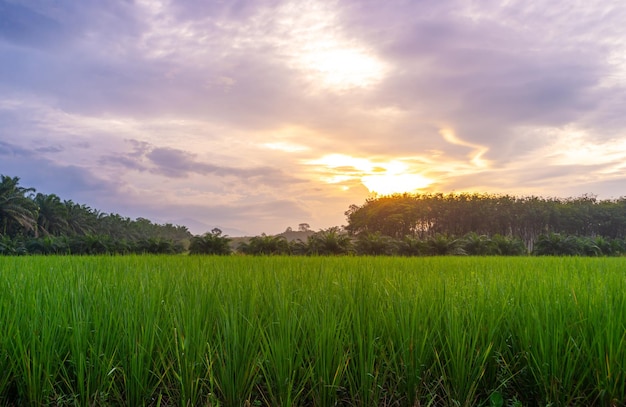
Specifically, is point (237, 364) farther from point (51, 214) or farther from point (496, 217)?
point (496, 217)

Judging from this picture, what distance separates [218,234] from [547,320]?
534 inches

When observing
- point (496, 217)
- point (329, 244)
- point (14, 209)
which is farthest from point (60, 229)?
point (496, 217)

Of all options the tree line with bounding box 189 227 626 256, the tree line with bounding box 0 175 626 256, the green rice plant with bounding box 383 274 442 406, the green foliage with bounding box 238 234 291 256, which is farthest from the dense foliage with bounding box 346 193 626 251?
the green rice plant with bounding box 383 274 442 406

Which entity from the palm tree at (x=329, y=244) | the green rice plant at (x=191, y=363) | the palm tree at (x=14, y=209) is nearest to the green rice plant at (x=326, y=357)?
the green rice plant at (x=191, y=363)

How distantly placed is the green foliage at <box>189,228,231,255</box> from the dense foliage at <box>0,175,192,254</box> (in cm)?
121

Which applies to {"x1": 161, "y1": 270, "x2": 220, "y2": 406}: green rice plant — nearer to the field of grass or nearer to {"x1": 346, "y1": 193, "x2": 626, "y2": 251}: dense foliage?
the field of grass

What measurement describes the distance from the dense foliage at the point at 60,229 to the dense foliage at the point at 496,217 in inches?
712

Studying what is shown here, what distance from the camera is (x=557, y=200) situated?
38.8 metres

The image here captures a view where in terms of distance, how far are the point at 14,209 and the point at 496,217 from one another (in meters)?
35.4

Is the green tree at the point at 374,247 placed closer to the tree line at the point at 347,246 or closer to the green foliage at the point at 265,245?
the tree line at the point at 347,246

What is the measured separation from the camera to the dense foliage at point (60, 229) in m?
15.1

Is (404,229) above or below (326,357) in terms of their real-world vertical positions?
above

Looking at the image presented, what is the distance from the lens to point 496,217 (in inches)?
1352

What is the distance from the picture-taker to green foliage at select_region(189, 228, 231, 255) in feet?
47.5
